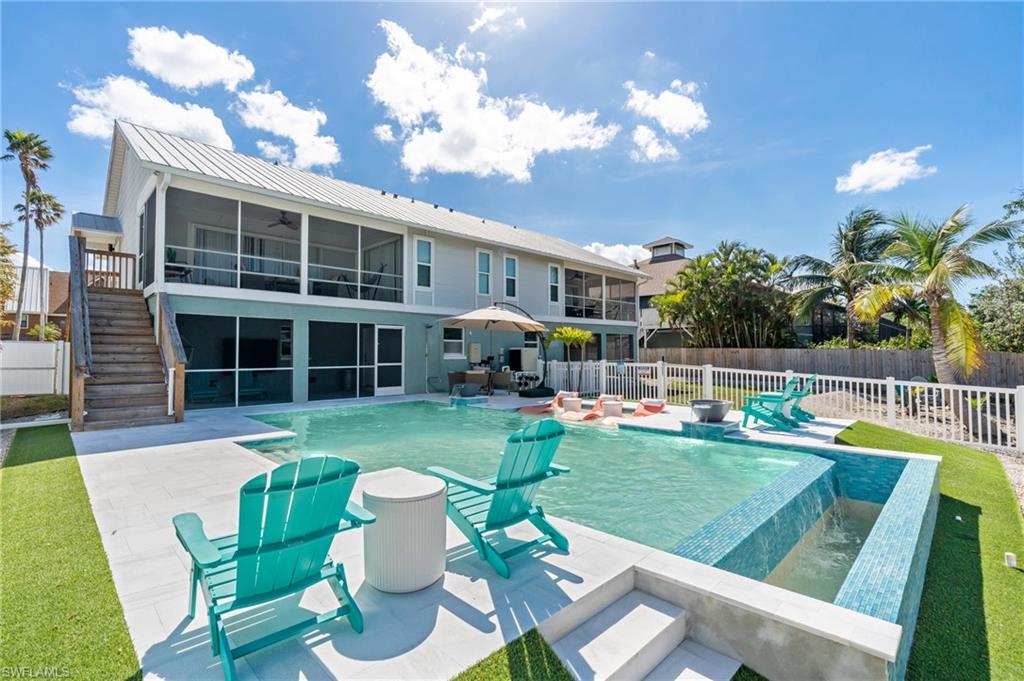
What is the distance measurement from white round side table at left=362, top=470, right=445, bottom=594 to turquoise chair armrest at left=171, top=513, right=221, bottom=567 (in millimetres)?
780

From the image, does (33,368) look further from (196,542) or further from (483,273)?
(196,542)

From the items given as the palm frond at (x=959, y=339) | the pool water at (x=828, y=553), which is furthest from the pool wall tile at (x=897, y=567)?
the palm frond at (x=959, y=339)

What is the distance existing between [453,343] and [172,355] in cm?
865

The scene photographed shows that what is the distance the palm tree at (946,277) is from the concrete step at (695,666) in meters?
12.7

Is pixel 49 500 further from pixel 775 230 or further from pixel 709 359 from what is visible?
pixel 775 230

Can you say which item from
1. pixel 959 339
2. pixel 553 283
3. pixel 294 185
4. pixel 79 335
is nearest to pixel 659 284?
pixel 553 283

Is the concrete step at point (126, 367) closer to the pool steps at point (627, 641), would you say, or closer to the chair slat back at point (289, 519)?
the chair slat back at point (289, 519)

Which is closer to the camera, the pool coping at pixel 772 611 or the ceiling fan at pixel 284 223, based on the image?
the pool coping at pixel 772 611

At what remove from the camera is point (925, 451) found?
7434 millimetres

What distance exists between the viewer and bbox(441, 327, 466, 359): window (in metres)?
16.4

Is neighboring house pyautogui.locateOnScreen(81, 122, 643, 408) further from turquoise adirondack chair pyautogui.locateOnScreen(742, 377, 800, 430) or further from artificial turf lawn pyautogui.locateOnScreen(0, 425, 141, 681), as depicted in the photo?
turquoise adirondack chair pyautogui.locateOnScreen(742, 377, 800, 430)

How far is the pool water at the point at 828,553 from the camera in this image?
3705mm

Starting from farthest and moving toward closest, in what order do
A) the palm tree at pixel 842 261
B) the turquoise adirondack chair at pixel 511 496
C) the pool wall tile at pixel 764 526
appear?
the palm tree at pixel 842 261 < the pool wall tile at pixel 764 526 < the turquoise adirondack chair at pixel 511 496

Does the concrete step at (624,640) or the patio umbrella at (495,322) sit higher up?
the patio umbrella at (495,322)
